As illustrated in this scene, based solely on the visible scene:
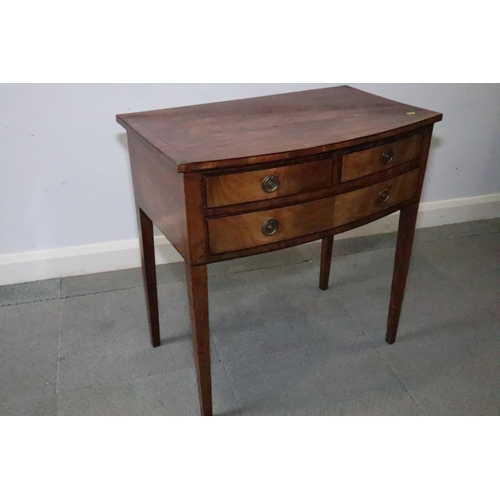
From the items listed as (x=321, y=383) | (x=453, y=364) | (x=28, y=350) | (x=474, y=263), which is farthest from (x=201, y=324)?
(x=474, y=263)

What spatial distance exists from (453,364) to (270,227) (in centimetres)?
86

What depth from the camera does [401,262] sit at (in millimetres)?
1630

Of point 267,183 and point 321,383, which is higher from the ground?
point 267,183

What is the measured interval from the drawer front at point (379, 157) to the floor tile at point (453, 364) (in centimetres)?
67

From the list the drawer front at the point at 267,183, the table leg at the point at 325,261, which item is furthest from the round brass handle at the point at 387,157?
the table leg at the point at 325,261

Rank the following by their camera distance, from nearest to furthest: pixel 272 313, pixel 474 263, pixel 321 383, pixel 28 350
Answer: pixel 321 383 → pixel 28 350 → pixel 272 313 → pixel 474 263

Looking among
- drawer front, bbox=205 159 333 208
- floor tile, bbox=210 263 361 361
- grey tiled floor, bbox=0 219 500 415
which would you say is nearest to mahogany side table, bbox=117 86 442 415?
drawer front, bbox=205 159 333 208

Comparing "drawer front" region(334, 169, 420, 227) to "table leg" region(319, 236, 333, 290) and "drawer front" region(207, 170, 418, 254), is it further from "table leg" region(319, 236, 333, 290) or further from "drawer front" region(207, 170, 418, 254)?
"table leg" region(319, 236, 333, 290)

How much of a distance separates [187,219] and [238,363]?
0.71 metres

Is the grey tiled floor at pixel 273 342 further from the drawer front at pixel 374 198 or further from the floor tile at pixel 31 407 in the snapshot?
the drawer front at pixel 374 198

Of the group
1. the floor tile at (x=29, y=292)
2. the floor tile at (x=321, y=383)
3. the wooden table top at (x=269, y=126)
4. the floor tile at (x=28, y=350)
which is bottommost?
the floor tile at (x=321, y=383)

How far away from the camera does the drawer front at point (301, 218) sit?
3.83ft

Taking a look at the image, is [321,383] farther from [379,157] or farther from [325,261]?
[379,157]

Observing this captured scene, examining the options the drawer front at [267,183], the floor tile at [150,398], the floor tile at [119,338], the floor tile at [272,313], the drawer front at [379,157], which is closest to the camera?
the drawer front at [267,183]
